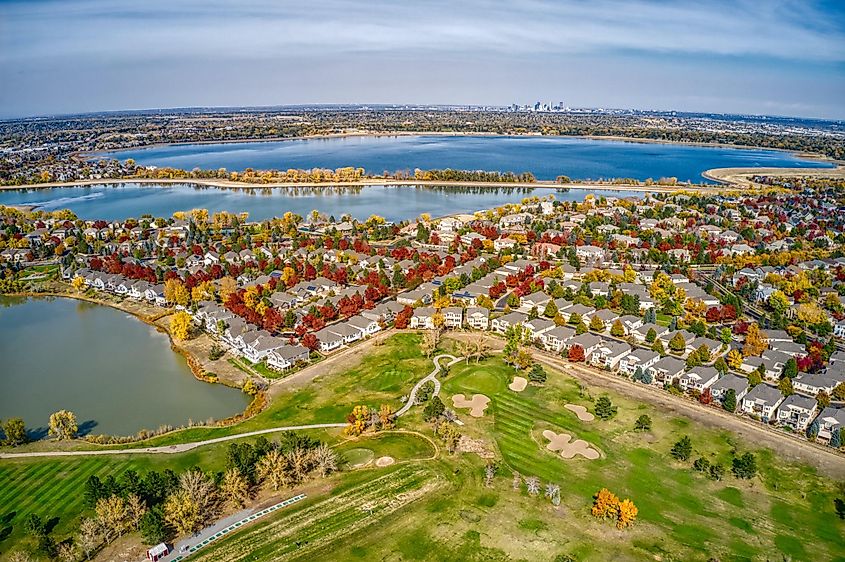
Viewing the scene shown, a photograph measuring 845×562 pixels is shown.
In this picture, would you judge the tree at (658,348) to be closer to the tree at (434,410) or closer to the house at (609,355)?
the house at (609,355)

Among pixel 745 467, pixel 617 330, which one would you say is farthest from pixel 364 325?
pixel 745 467

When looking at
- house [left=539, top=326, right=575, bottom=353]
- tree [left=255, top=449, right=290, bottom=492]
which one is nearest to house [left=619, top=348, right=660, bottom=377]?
house [left=539, top=326, right=575, bottom=353]

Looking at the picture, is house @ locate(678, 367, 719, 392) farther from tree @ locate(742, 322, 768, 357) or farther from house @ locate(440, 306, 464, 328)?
house @ locate(440, 306, 464, 328)

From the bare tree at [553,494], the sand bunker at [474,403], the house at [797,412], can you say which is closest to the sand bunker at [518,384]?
the sand bunker at [474,403]

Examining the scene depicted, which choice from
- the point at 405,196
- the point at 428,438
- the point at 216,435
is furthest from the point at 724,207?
the point at 216,435

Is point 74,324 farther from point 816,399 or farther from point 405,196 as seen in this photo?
point 405,196
